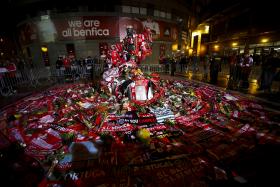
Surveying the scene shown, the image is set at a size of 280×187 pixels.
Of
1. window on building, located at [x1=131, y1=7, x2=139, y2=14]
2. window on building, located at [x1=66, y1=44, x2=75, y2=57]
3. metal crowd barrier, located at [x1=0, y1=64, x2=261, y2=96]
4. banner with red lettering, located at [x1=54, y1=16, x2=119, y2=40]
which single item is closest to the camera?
metal crowd barrier, located at [x1=0, y1=64, x2=261, y2=96]

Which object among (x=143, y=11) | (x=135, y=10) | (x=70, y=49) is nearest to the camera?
(x=70, y=49)

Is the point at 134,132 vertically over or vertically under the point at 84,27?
under

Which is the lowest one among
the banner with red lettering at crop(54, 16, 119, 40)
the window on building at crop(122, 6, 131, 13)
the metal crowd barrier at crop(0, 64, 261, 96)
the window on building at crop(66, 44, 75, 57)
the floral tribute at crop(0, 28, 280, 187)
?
the floral tribute at crop(0, 28, 280, 187)

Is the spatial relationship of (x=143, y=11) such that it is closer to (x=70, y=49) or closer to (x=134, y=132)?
(x=70, y=49)

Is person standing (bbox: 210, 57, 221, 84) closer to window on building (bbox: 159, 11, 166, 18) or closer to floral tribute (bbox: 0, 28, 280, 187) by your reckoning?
floral tribute (bbox: 0, 28, 280, 187)

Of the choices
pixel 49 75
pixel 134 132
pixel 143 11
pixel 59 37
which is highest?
pixel 143 11

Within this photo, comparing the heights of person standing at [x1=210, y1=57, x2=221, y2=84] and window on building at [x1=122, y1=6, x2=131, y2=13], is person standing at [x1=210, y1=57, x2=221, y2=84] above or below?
below

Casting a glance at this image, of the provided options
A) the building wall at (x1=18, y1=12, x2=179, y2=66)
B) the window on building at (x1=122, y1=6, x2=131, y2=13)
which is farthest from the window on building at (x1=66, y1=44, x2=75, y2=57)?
the window on building at (x1=122, y1=6, x2=131, y2=13)

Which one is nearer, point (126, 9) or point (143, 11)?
point (126, 9)

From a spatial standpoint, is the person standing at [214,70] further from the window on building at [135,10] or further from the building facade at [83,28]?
the window on building at [135,10]

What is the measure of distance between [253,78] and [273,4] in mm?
10582

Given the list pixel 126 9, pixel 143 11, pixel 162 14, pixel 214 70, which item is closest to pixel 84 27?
pixel 126 9

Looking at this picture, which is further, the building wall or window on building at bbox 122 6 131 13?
window on building at bbox 122 6 131 13

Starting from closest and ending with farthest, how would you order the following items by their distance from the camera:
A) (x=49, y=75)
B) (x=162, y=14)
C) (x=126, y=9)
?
(x=49, y=75) < (x=126, y=9) < (x=162, y=14)
